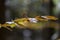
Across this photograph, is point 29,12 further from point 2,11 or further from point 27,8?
point 2,11

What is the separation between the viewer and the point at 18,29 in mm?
643

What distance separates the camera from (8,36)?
637 mm

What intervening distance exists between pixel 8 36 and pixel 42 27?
6.8 inches

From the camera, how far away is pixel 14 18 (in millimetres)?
633

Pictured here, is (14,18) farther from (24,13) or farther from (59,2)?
(59,2)

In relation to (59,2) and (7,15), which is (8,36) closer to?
(7,15)

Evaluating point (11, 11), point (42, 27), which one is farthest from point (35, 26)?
point (11, 11)

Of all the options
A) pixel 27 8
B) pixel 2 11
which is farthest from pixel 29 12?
pixel 2 11

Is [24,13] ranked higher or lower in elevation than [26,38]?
higher

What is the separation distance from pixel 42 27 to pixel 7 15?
0.18m

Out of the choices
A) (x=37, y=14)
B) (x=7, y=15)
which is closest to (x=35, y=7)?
(x=37, y=14)

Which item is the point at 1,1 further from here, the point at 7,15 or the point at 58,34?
the point at 58,34

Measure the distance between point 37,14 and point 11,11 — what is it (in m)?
0.13

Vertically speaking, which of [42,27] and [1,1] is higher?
[1,1]
